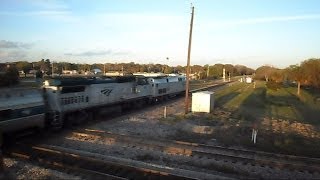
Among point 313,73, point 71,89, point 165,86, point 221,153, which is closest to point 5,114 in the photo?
point 71,89

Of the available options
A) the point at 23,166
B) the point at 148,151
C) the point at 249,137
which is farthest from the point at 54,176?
the point at 249,137

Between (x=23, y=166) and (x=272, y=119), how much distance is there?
66.7 ft

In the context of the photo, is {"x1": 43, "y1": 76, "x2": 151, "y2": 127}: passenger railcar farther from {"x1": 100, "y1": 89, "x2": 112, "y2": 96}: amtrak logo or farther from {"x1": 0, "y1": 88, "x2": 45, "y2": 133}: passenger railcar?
{"x1": 0, "y1": 88, "x2": 45, "y2": 133}: passenger railcar

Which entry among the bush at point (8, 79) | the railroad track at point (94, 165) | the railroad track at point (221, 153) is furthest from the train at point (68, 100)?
the bush at point (8, 79)

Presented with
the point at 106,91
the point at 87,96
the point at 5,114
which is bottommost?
the point at 5,114

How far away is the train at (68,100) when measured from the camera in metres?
16.4

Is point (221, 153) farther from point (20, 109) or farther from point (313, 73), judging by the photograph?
point (313, 73)

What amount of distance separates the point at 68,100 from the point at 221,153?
34.2 ft

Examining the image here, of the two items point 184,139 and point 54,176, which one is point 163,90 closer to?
point 184,139

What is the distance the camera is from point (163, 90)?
4000cm

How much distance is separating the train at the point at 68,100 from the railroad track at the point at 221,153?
2.46m

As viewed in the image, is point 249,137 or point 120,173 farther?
point 249,137

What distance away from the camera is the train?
1644 centimetres

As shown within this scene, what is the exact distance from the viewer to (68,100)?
21406 millimetres
